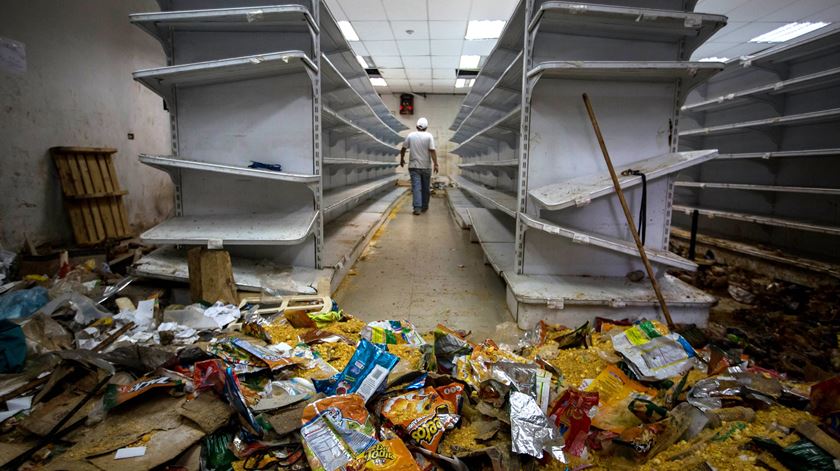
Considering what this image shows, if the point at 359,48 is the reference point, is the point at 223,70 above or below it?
below

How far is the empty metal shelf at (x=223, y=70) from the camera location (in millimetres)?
2480

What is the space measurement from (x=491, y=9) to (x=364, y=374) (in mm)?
6801

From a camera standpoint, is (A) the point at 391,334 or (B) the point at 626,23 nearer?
(A) the point at 391,334

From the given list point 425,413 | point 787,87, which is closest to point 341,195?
point 425,413

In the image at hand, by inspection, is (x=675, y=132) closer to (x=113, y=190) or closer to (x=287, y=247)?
(x=287, y=247)

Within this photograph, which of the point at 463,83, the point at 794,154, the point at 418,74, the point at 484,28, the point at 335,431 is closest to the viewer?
the point at 335,431

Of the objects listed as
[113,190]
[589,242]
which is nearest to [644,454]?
[589,242]

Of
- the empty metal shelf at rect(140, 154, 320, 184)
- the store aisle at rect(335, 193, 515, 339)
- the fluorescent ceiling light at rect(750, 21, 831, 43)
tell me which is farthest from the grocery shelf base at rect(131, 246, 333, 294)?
the fluorescent ceiling light at rect(750, 21, 831, 43)

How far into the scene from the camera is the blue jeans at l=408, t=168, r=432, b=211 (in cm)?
707

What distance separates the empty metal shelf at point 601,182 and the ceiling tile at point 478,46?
6373 mm

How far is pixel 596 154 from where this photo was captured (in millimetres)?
2773

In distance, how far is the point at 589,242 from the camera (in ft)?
7.89

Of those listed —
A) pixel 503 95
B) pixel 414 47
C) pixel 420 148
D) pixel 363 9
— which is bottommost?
pixel 420 148

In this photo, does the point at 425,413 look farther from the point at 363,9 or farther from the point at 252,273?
the point at 363,9
